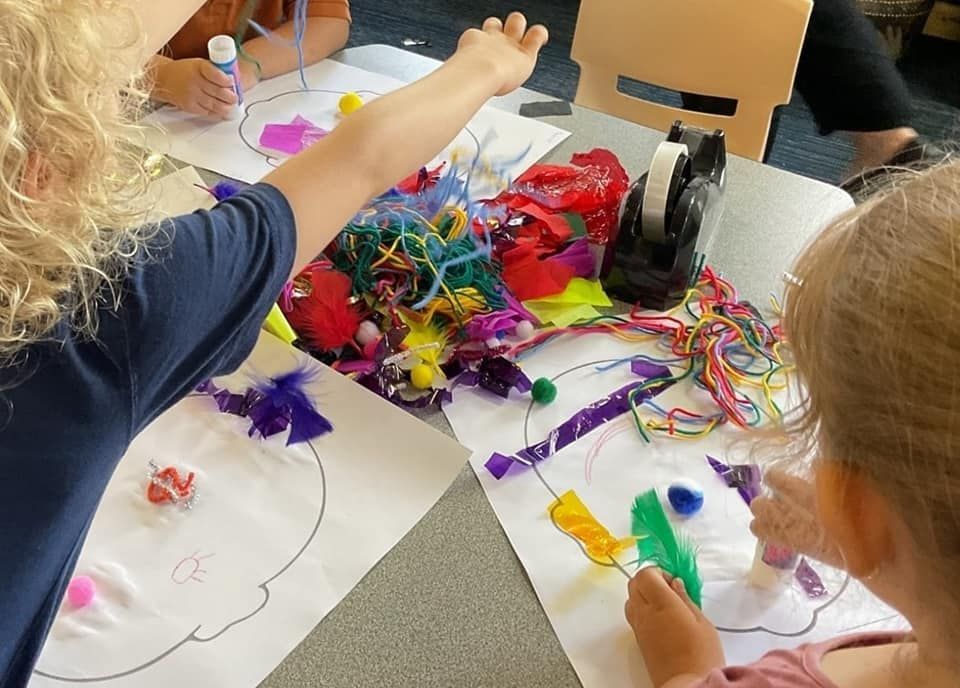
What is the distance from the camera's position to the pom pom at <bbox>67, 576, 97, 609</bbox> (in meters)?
0.61

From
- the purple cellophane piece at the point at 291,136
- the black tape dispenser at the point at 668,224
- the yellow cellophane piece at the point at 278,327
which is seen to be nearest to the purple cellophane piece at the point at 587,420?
the black tape dispenser at the point at 668,224

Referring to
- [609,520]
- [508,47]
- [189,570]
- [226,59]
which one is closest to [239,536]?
[189,570]

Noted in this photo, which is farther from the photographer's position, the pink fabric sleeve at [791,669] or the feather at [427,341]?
the feather at [427,341]

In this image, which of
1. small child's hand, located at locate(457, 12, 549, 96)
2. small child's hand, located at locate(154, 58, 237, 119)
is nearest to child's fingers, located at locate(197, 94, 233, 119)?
small child's hand, located at locate(154, 58, 237, 119)

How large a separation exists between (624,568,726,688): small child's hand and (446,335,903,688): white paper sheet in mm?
13

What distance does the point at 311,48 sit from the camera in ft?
4.02

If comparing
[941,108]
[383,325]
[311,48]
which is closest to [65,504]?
[383,325]

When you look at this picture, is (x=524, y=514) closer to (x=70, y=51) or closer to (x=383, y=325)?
(x=383, y=325)

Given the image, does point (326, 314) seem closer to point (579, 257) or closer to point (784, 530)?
point (579, 257)

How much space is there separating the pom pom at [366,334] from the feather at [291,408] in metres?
0.05

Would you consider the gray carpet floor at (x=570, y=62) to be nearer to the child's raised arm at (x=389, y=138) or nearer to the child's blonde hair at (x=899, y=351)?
the child's raised arm at (x=389, y=138)

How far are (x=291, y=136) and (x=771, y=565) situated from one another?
71cm

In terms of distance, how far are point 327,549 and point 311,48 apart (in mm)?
793

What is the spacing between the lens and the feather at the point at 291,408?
2.38ft
